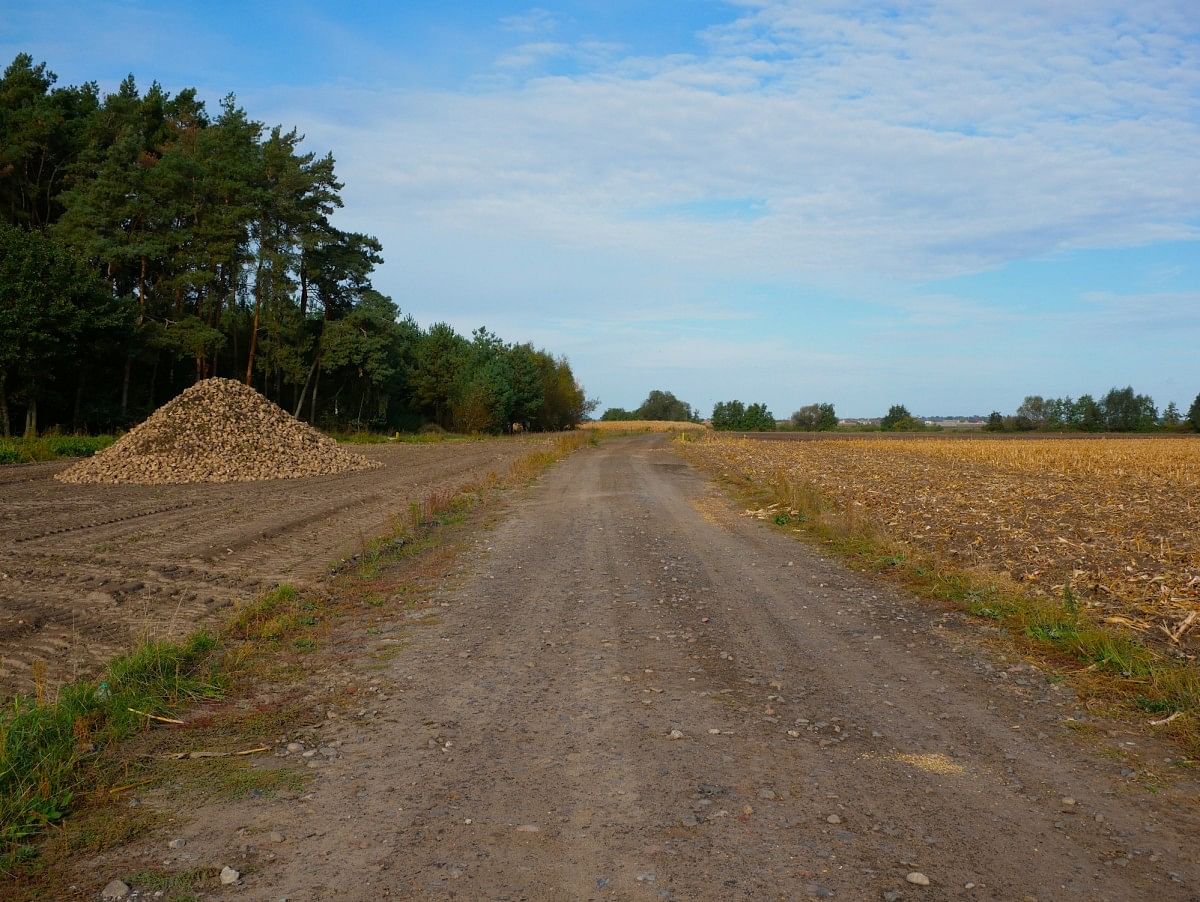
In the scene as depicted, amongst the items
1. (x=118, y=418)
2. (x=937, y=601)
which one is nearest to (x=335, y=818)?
(x=937, y=601)

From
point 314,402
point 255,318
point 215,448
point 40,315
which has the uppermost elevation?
point 255,318

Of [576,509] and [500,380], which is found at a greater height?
[500,380]

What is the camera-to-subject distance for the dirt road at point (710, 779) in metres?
3.35

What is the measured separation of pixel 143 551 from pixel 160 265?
3225 centimetres

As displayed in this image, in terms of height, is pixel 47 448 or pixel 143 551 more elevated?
pixel 47 448

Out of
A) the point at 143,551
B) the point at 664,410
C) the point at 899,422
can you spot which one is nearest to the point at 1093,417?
the point at 899,422

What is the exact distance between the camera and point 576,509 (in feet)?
52.9

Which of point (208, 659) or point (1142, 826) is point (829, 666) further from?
point (208, 659)

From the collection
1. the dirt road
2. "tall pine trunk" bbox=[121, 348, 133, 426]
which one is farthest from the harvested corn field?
"tall pine trunk" bbox=[121, 348, 133, 426]

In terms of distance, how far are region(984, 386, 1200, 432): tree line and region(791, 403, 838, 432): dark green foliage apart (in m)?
20.0

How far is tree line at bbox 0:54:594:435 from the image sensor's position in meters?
28.4

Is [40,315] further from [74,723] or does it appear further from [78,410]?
[74,723]

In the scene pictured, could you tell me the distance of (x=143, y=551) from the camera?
35.4 feet

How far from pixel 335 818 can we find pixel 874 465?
25.9 meters
